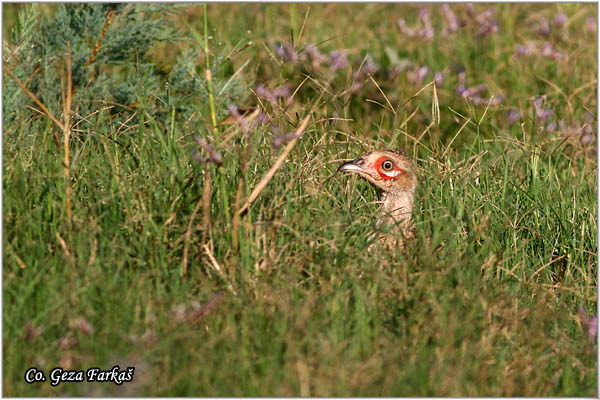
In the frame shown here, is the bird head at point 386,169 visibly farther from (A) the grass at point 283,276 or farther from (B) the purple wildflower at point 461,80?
(B) the purple wildflower at point 461,80

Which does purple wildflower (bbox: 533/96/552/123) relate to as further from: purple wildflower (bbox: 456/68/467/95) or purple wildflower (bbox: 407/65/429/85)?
purple wildflower (bbox: 407/65/429/85)

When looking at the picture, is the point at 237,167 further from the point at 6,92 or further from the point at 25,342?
the point at 6,92

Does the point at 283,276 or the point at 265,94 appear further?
the point at 265,94

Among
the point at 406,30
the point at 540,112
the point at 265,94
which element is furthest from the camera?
the point at 406,30

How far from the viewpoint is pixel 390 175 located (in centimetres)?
505

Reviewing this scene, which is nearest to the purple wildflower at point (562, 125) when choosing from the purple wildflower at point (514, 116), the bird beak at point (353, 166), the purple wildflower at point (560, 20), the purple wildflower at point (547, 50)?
the purple wildflower at point (514, 116)

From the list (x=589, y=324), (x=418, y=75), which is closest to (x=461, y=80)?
(x=418, y=75)

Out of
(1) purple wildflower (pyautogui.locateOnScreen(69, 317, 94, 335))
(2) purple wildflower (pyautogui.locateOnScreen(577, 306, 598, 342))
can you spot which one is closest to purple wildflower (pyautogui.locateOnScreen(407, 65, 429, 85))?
(2) purple wildflower (pyautogui.locateOnScreen(577, 306, 598, 342))

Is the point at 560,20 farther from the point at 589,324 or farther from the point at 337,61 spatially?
the point at 589,324

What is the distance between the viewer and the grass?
3.60 m

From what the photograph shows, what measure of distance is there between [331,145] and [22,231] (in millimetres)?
2234

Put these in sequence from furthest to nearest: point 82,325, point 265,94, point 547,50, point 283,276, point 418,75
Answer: point 547,50 → point 418,75 → point 265,94 → point 283,276 → point 82,325

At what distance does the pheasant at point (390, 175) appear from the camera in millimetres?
5012

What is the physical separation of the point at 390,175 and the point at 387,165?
7 cm
